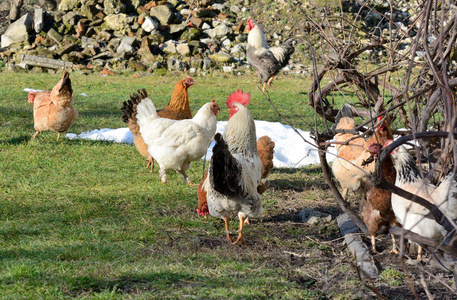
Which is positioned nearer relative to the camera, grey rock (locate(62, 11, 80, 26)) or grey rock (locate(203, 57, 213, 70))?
grey rock (locate(203, 57, 213, 70))

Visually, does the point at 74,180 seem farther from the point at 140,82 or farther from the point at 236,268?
the point at 140,82

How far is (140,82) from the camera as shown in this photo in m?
13.9

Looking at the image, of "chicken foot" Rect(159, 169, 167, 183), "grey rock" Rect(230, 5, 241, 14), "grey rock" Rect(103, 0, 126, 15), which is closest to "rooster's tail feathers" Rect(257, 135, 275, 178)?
"chicken foot" Rect(159, 169, 167, 183)

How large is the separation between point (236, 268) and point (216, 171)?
828 mm

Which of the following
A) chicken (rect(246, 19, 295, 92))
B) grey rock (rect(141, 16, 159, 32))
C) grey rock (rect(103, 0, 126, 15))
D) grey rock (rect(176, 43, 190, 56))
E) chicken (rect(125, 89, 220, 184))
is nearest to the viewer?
chicken (rect(125, 89, 220, 184))

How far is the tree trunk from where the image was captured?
55.5ft

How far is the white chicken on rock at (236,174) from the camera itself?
4102 mm

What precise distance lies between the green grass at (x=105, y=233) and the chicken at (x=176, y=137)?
1.09 feet

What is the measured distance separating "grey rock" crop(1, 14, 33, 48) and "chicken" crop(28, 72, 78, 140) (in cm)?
976

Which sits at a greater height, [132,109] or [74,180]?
[132,109]

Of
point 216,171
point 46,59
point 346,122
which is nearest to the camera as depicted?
point 216,171

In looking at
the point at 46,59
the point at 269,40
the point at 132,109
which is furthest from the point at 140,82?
the point at 132,109

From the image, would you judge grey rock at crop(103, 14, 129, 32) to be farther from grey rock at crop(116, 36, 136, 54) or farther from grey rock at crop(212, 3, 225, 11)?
grey rock at crop(212, 3, 225, 11)

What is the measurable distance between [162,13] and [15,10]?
5.18 meters
